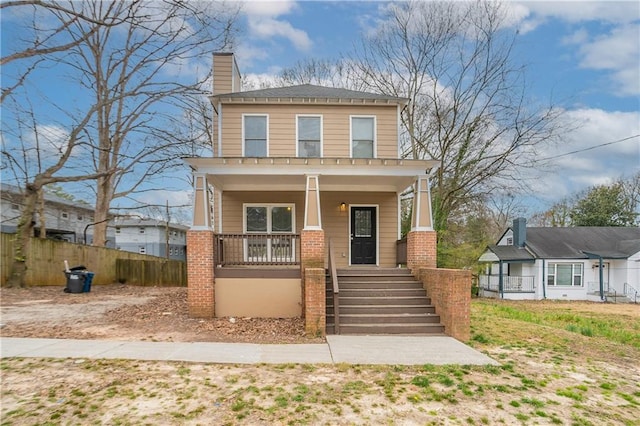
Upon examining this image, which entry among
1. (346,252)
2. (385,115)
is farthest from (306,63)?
(346,252)

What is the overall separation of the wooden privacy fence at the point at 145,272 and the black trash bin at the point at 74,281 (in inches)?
147

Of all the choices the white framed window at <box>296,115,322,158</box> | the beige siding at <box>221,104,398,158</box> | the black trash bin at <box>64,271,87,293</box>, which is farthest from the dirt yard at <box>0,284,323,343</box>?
the white framed window at <box>296,115,322,158</box>

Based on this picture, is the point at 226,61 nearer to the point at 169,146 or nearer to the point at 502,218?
the point at 169,146

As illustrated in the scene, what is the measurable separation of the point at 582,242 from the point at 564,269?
10.4 ft

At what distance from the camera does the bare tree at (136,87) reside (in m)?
12.4

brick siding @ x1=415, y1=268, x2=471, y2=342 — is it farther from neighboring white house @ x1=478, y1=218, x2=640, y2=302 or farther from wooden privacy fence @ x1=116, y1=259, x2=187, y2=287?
neighboring white house @ x1=478, y1=218, x2=640, y2=302

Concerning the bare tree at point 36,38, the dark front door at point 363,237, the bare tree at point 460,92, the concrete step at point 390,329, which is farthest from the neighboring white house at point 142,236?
the concrete step at point 390,329

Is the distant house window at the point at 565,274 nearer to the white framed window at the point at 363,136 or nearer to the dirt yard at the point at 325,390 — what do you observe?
the dirt yard at the point at 325,390

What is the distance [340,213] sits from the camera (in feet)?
34.5

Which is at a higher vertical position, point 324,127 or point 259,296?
point 324,127

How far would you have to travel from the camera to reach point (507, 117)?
648 inches

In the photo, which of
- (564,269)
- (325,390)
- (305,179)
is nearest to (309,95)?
(305,179)

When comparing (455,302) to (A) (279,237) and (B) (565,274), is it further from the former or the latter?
(B) (565,274)

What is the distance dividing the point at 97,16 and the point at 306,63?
11.5 metres
